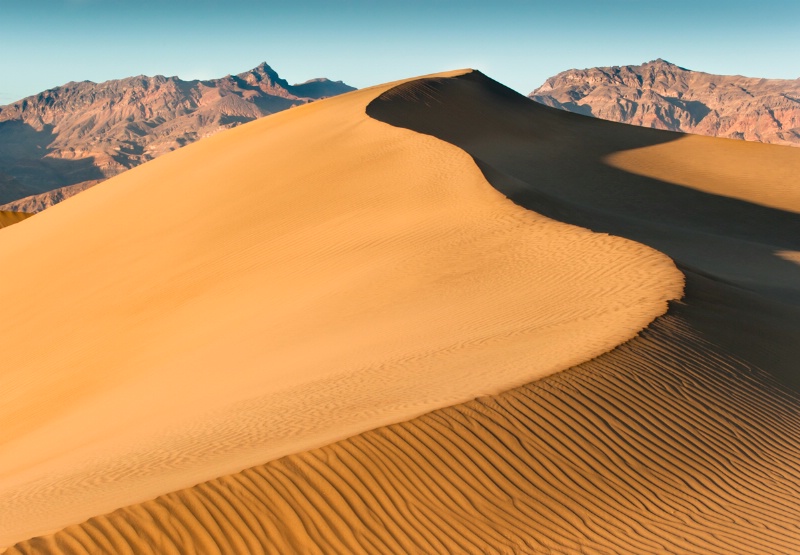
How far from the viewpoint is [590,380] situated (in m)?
8.35

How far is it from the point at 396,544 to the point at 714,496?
125 inches

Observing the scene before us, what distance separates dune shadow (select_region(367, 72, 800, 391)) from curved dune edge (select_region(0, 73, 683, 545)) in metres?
1.19

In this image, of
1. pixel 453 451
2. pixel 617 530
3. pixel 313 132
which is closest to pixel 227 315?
pixel 453 451

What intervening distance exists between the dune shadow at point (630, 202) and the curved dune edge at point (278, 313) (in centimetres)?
119

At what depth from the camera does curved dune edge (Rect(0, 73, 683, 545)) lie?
7.77 meters

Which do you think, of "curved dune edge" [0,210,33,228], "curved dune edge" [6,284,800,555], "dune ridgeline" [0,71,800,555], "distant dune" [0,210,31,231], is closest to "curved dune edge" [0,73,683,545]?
"dune ridgeline" [0,71,800,555]

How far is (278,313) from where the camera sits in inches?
517

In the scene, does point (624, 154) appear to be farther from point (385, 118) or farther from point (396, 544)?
point (396, 544)

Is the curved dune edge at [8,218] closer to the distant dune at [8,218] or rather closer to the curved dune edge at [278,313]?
the distant dune at [8,218]

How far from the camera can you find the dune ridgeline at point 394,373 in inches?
247

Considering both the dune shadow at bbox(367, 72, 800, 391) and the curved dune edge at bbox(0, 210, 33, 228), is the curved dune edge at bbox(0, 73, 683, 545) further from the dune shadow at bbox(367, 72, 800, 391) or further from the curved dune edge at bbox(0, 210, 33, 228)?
the curved dune edge at bbox(0, 210, 33, 228)

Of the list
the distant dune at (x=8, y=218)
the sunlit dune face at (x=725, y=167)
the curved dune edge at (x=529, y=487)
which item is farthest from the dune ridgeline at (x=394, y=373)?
the distant dune at (x=8, y=218)

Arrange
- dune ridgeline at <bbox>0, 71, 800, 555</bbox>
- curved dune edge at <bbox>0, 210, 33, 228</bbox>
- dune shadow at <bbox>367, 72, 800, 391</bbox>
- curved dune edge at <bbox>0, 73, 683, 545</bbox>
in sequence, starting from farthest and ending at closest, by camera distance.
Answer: curved dune edge at <bbox>0, 210, 33, 228</bbox> < dune shadow at <bbox>367, 72, 800, 391</bbox> < curved dune edge at <bbox>0, 73, 683, 545</bbox> < dune ridgeline at <bbox>0, 71, 800, 555</bbox>

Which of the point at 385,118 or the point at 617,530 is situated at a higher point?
the point at 385,118
